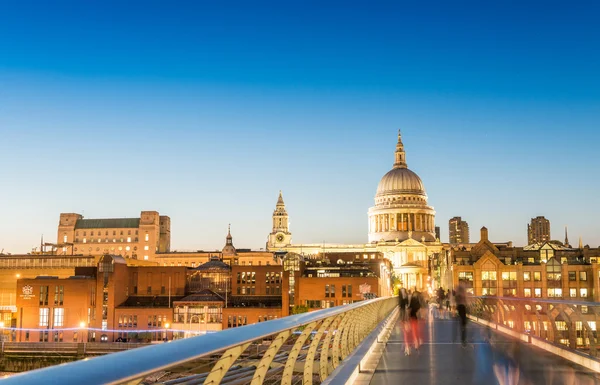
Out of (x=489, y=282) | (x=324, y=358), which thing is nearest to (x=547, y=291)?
(x=489, y=282)

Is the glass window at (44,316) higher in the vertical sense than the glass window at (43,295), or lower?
lower

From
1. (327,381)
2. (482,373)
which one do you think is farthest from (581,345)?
(327,381)

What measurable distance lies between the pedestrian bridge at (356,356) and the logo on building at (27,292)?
282 feet

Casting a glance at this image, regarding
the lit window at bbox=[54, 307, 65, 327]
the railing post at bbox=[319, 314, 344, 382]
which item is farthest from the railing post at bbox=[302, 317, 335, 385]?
the lit window at bbox=[54, 307, 65, 327]

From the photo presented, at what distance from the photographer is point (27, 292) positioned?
10038 centimetres

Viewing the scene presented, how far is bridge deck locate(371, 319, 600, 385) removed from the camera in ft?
36.9

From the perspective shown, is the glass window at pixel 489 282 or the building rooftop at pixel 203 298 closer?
the glass window at pixel 489 282

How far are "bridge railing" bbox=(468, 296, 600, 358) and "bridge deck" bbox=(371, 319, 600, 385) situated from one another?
0.42 metres

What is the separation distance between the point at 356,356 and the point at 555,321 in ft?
15.6

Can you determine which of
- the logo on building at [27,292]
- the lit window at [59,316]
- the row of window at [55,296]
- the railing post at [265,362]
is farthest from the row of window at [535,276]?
the railing post at [265,362]

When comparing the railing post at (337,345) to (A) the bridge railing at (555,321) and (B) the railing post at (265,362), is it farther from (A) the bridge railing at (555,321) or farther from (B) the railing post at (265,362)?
(B) the railing post at (265,362)

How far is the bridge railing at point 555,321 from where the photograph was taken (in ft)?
40.3

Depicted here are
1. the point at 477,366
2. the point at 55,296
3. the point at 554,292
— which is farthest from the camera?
the point at 554,292

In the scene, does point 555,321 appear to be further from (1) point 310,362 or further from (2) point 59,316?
(2) point 59,316
